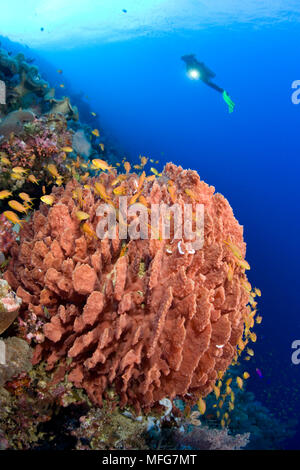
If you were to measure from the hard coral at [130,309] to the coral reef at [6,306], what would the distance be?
36 cm

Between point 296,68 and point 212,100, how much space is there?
44.3m

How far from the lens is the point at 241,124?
96062 millimetres

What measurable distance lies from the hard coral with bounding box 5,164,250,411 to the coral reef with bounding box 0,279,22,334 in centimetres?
36

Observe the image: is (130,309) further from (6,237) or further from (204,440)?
(6,237)

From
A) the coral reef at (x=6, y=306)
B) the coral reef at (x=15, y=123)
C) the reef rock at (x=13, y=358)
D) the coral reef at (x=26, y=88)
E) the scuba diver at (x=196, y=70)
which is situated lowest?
the reef rock at (x=13, y=358)

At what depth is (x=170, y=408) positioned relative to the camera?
317 centimetres

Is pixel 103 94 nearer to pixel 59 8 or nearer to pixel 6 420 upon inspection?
pixel 59 8

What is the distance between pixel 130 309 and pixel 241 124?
357 feet

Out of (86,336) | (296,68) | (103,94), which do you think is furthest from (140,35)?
(86,336)

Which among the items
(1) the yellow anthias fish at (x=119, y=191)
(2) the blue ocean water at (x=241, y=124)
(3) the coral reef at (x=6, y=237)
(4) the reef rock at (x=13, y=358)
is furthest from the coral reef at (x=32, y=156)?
(2) the blue ocean water at (x=241, y=124)

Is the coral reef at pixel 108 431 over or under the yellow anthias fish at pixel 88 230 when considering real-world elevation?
under

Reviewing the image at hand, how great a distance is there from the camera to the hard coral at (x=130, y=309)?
2682 mm

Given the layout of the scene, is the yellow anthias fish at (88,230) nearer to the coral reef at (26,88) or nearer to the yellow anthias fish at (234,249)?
the yellow anthias fish at (234,249)
